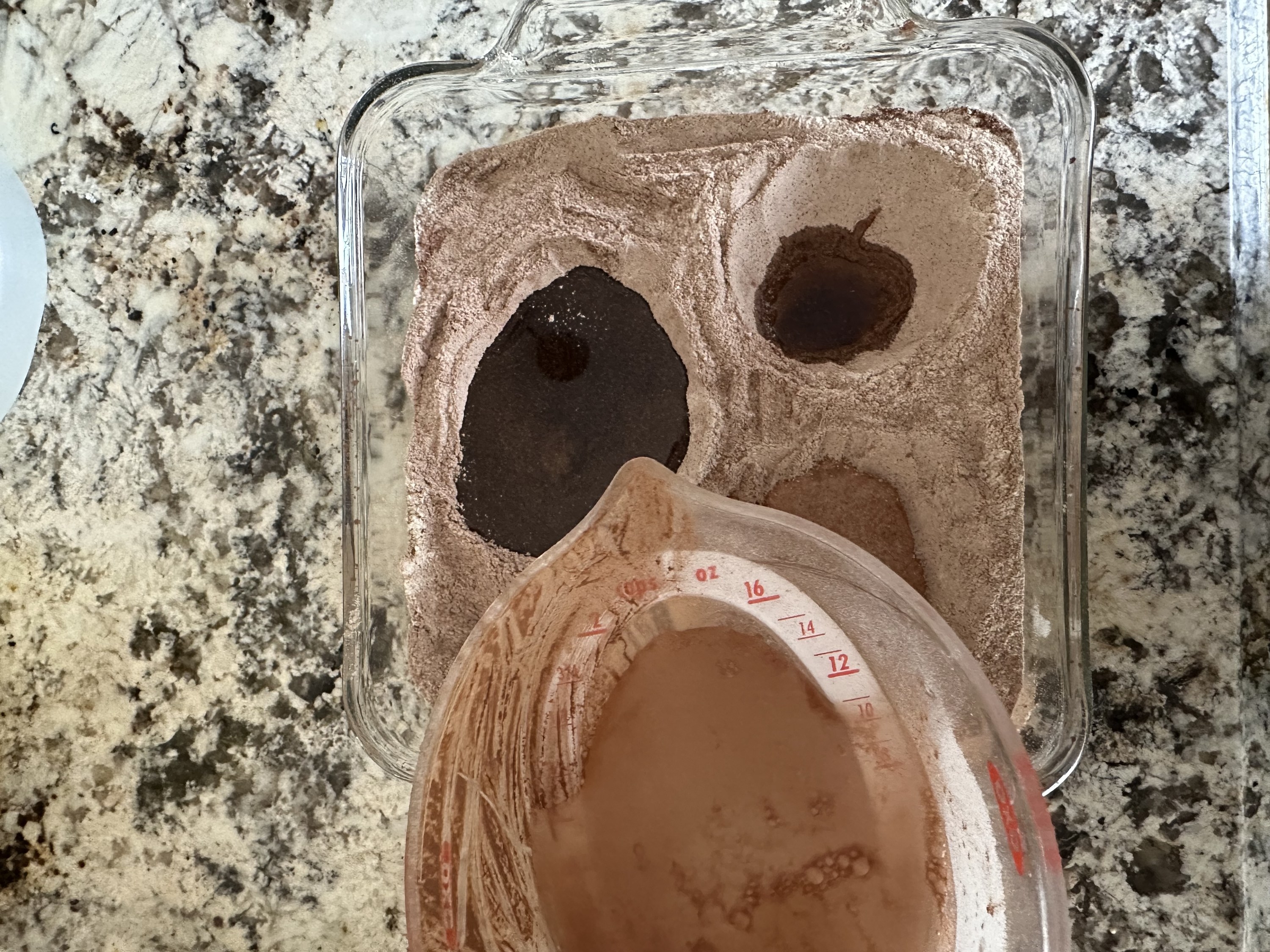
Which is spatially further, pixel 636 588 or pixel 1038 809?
pixel 636 588

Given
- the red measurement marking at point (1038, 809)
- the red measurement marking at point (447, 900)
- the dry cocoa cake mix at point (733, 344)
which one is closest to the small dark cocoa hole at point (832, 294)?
the dry cocoa cake mix at point (733, 344)

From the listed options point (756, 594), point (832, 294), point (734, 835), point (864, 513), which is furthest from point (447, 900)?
point (832, 294)

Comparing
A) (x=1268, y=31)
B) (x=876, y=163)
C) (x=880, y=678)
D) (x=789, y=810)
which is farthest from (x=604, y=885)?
(x=1268, y=31)

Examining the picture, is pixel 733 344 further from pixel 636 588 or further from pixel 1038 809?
pixel 1038 809

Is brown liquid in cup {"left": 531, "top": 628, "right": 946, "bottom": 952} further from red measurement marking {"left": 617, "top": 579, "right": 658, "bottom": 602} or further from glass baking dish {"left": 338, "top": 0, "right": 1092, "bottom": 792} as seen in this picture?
glass baking dish {"left": 338, "top": 0, "right": 1092, "bottom": 792}

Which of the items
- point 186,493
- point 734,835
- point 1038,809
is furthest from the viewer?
point 186,493

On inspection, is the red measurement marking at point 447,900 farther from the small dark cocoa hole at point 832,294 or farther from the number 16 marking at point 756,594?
the small dark cocoa hole at point 832,294

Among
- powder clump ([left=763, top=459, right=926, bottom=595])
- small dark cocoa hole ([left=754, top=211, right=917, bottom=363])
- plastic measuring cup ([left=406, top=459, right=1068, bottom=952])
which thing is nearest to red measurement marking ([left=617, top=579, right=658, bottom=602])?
plastic measuring cup ([left=406, top=459, right=1068, bottom=952])

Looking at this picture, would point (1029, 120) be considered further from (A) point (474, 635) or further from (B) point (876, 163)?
(A) point (474, 635)
